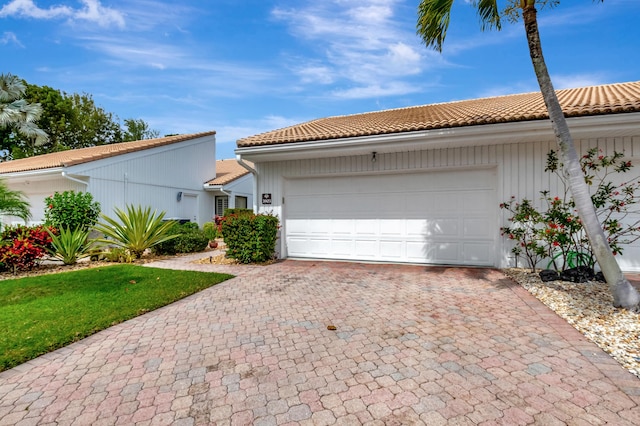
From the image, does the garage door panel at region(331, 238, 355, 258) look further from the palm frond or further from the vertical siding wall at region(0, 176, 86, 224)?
the vertical siding wall at region(0, 176, 86, 224)

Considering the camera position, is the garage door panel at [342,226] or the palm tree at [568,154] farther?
the garage door panel at [342,226]

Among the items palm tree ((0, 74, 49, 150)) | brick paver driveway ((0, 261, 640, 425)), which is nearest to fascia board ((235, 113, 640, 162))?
brick paver driveway ((0, 261, 640, 425))

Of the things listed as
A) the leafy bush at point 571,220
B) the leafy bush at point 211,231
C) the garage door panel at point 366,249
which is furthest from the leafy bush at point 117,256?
the leafy bush at point 571,220

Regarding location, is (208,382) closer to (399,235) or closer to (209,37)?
(399,235)

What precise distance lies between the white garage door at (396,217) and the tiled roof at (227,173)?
30.5 feet

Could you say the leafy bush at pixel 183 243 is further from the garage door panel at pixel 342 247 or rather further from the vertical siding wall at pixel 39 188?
the garage door panel at pixel 342 247

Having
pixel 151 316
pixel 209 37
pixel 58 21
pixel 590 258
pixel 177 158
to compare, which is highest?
pixel 58 21

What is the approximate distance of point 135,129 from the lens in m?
32.1

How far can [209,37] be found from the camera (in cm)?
798

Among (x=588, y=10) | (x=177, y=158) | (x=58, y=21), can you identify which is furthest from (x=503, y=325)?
(x=177, y=158)

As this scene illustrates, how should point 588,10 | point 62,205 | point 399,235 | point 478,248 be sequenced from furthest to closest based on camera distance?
point 62,205 < point 399,235 < point 478,248 < point 588,10

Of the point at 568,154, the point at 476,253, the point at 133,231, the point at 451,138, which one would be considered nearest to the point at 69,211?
the point at 133,231

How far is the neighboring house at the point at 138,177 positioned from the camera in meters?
11.0

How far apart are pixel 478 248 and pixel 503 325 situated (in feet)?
12.4
